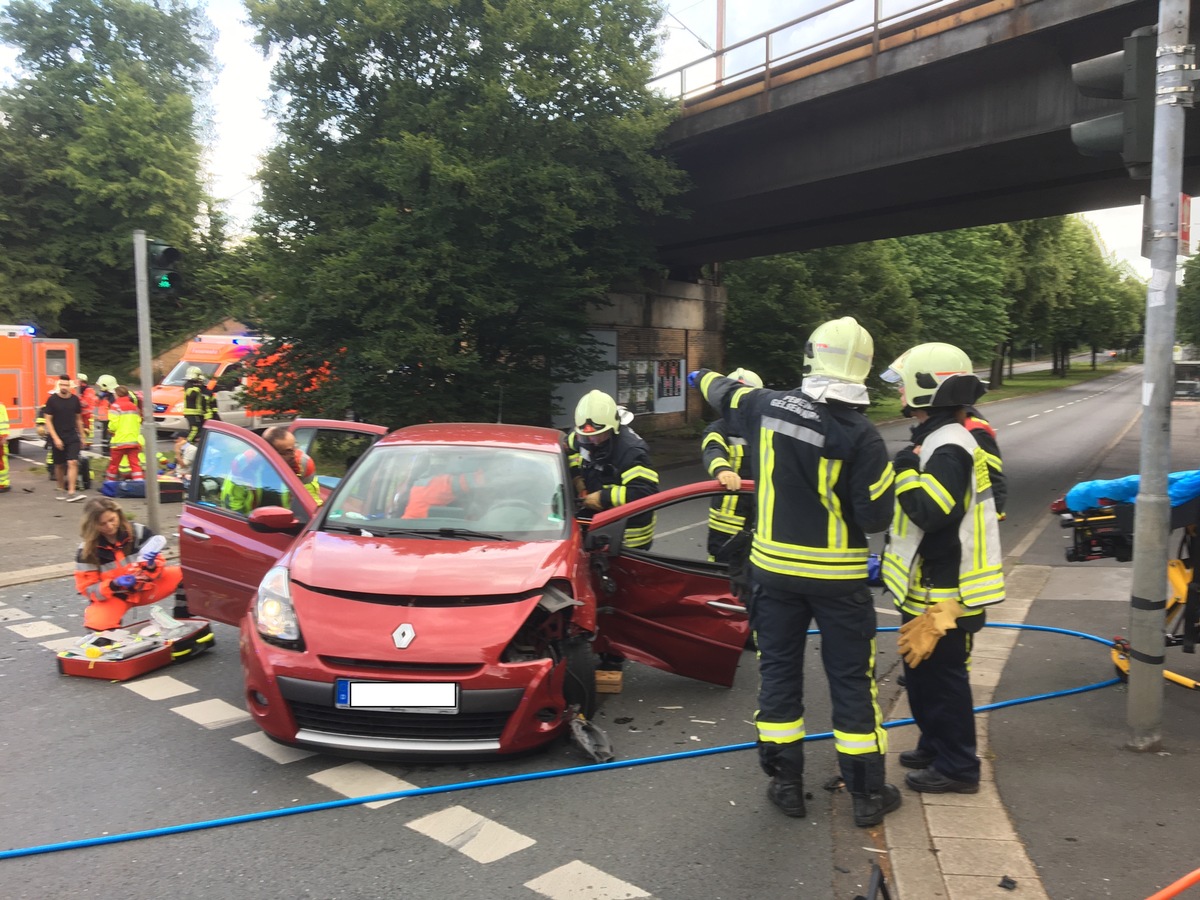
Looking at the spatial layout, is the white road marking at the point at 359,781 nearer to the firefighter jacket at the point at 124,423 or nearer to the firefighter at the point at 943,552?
the firefighter at the point at 943,552

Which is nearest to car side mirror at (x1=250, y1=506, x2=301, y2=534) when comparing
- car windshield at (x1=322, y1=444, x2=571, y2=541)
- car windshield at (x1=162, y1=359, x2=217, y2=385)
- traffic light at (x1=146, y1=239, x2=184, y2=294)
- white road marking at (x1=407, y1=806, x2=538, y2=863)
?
car windshield at (x1=322, y1=444, x2=571, y2=541)

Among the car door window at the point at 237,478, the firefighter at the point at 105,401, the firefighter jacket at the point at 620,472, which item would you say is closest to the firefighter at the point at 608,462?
the firefighter jacket at the point at 620,472

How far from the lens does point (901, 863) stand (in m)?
3.44

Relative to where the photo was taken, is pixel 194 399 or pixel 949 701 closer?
pixel 949 701

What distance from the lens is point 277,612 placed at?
4277mm

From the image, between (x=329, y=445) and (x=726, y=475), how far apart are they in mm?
3436

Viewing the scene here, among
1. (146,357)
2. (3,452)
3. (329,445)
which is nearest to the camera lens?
(329,445)

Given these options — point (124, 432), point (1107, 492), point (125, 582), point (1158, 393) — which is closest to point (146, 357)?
point (125, 582)

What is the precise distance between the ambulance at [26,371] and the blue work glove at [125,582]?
635 inches

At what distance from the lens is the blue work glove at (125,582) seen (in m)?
5.98

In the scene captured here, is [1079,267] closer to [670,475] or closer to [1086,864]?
[670,475]

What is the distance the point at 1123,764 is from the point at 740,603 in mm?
1871

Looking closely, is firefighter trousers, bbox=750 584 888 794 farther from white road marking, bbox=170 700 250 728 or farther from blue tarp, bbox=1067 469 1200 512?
white road marking, bbox=170 700 250 728

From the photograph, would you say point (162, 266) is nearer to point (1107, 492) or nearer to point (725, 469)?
point (725, 469)
